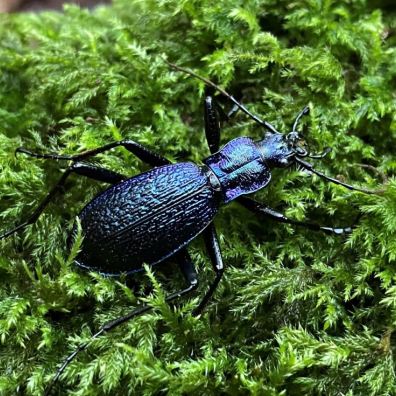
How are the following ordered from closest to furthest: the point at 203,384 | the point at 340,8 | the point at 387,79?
the point at 203,384 < the point at 387,79 < the point at 340,8

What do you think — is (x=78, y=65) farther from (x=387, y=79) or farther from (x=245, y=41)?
(x=387, y=79)

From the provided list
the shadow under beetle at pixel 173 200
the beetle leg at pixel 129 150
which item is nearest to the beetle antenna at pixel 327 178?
the shadow under beetle at pixel 173 200

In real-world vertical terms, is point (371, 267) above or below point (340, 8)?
below

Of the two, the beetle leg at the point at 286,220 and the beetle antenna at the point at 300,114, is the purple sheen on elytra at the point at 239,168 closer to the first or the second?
Result: the beetle leg at the point at 286,220

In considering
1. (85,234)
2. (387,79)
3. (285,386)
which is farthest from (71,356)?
(387,79)

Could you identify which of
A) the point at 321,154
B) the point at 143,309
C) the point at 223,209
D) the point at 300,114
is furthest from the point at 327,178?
the point at 143,309

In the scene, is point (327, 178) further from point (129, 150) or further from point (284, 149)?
point (129, 150)
